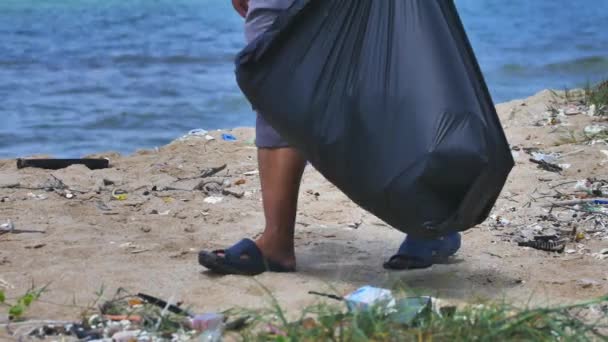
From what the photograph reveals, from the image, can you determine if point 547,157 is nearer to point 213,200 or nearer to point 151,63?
point 213,200

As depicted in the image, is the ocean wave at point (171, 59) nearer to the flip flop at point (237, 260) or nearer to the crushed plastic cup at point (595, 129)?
the crushed plastic cup at point (595, 129)

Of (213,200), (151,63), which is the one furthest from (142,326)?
(151,63)

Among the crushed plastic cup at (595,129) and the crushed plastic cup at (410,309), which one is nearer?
the crushed plastic cup at (410,309)

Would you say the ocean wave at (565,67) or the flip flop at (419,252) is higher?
the flip flop at (419,252)

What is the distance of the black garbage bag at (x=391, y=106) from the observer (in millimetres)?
2311

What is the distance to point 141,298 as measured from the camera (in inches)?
94.3

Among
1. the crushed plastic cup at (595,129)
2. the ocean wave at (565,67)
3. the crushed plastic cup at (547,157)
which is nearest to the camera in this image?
the crushed plastic cup at (547,157)

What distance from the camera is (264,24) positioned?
105 inches

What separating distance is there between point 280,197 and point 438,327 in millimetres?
863

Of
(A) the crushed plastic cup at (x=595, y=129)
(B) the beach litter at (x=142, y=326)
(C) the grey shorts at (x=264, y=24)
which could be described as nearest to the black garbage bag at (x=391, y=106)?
(C) the grey shorts at (x=264, y=24)

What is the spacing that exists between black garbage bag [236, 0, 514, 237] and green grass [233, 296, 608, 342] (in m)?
0.38

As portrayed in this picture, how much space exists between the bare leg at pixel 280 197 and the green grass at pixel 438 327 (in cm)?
69

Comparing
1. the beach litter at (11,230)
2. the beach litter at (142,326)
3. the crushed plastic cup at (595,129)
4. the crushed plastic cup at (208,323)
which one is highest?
the crushed plastic cup at (208,323)

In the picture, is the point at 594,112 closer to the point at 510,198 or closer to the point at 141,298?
the point at 510,198
